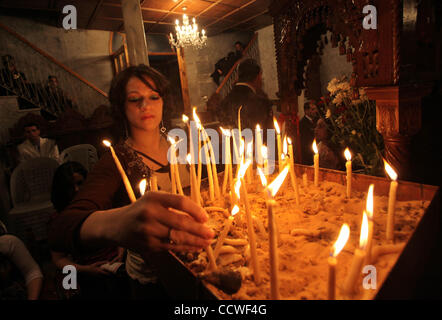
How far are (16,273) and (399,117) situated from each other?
3.40 m

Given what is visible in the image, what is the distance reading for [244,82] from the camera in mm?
3816

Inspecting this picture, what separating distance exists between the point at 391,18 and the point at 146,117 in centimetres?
153

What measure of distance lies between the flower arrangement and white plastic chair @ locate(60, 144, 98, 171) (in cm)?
432

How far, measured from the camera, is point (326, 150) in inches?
102

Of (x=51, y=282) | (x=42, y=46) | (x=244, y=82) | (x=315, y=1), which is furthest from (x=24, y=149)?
(x=315, y=1)

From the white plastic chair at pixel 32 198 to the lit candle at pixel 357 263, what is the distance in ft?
14.5

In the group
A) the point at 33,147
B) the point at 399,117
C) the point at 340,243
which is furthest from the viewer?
the point at 33,147

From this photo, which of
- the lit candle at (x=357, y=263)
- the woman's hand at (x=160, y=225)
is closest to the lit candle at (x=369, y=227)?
the lit candle at (x=357, y=263)

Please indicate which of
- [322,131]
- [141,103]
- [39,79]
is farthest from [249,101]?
[39,79]

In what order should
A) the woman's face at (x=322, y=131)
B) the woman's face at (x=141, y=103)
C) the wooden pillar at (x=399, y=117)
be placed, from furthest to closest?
the woman's face at (x=322, y=131), the woman's face at (x=141, y=103), the wooden pillar at (x=399, y=117)

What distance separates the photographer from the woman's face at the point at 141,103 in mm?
1809

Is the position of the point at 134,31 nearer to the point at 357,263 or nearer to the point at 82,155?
the point at 82,155

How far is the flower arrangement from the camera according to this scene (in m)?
1.87

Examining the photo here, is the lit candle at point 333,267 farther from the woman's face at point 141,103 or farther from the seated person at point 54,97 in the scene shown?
the seated person at point 54,97
